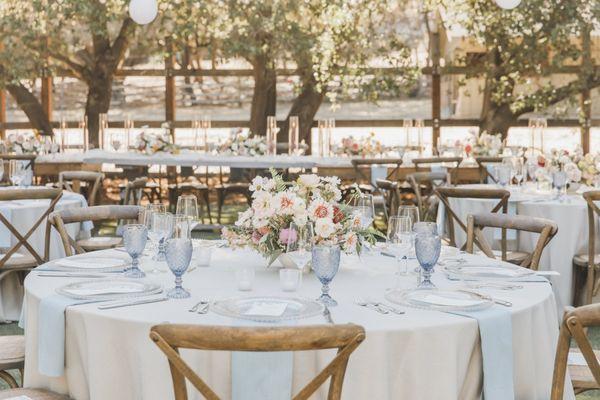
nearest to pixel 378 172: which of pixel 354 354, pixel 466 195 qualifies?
pixel 466 195

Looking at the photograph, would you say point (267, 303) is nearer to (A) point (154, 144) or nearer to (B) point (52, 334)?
(B) point (52, 334)

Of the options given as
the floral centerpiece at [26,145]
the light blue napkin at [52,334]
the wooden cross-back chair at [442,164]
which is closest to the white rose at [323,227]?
the light blue napkin at [52,334]

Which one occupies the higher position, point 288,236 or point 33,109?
point 33,109

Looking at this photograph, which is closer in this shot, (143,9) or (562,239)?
(562,239)

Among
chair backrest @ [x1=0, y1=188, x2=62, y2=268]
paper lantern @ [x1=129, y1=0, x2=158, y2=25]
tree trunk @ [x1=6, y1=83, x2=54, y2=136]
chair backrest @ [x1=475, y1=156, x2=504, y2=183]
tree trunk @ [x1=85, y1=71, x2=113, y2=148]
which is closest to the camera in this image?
chair backrest @ [x1=0, y1=188, x2=62, y2=268]

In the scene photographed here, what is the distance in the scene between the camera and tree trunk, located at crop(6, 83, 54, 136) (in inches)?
498

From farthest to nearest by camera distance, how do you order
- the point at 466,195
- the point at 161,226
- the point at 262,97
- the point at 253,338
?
the point at 262,97
the point at 466,195
the point at 161,226
the point at 253,338

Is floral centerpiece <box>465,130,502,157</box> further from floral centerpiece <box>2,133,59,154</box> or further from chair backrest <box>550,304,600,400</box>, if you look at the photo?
chair backrest <box>550,304,600,400</box>

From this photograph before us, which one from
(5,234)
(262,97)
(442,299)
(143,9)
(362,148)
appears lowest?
(5,234)

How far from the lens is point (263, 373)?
2475 millimetres

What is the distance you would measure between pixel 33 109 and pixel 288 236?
1035cm

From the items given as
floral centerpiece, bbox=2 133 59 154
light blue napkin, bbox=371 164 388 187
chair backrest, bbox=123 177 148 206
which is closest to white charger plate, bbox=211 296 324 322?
chair backrest, bbox=123 177 148 206

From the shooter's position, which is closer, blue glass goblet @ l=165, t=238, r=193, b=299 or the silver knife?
the silver knife

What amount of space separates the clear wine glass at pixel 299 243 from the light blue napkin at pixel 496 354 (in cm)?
56
